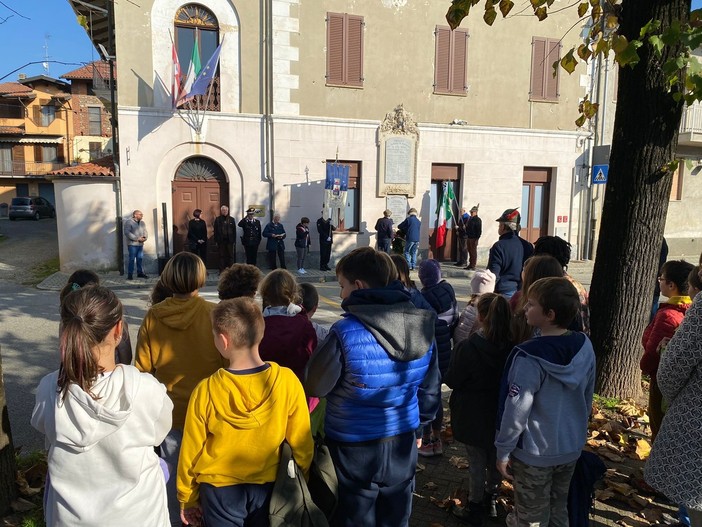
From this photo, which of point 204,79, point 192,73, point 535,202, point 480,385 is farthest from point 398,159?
point 480,385

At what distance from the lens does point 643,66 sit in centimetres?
A: 429

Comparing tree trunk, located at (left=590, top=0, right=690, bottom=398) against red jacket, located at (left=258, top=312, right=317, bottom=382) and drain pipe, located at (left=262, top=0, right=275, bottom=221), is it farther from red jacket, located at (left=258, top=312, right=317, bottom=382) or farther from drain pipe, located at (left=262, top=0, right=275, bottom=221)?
drain pipe, located at (left=262, top=0, right=275, bottom=221)

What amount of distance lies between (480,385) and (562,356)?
613 millimetres

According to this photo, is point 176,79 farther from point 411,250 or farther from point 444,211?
point 444,211

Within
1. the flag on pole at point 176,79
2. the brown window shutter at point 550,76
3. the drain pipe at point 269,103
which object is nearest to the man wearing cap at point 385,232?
the drain pipe at point 269,103

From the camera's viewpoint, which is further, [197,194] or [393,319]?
[197,194]

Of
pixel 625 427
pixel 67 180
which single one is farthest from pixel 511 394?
pixel 67 180

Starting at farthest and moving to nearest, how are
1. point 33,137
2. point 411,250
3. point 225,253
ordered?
point 33,137 → point 411,250 → point 225,253

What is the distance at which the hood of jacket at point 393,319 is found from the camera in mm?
2482

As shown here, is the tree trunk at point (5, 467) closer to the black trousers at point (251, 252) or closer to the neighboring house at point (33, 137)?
the black trousers at point (251, 252)

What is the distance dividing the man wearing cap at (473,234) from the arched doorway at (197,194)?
6.76 meters

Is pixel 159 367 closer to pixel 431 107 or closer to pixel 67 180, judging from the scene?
pixel 67 180

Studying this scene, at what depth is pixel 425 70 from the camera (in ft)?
50.2

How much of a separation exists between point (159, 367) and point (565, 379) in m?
2.10
